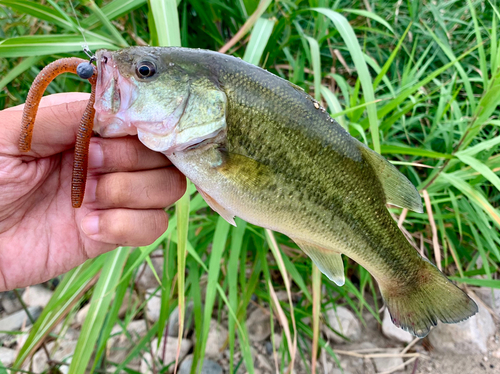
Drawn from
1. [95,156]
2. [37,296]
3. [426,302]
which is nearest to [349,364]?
[426,302]

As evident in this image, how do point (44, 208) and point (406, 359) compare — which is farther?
point (406, 359)

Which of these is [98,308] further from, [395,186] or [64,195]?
[395,186]

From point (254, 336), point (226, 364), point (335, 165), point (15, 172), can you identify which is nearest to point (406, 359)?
point (254, 336)

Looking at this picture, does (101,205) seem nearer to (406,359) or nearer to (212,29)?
(212,29)

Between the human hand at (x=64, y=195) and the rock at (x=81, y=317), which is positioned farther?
the rock at (x=81, y=317)

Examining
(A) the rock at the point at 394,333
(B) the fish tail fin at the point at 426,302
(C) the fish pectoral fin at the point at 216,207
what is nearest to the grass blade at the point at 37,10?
(C) the fish pectoral fin at the point at 216,207

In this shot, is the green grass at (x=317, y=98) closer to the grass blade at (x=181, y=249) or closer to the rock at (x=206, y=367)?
the grass blade at (x=181, y=249)

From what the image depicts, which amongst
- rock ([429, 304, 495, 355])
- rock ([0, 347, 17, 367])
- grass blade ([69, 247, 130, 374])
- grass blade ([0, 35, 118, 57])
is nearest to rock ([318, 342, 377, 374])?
rock ([429, 304, 495, 355])
